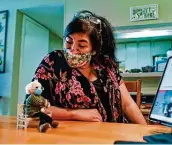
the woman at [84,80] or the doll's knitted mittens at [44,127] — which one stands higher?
the woman at [84,80]

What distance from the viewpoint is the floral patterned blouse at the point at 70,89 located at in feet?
3.56

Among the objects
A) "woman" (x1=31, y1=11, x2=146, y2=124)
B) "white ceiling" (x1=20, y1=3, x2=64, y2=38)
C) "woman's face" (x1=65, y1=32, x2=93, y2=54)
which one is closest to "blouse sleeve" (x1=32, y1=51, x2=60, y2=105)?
"woman" (x1=31, y1=11, x2=146, y2=124)

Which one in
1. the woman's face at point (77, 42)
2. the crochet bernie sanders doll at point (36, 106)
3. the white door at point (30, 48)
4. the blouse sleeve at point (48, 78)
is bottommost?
the crochet bernie sanders doll at point (36, 106)

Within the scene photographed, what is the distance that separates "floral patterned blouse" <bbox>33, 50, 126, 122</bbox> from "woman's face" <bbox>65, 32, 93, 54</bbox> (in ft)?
0.24

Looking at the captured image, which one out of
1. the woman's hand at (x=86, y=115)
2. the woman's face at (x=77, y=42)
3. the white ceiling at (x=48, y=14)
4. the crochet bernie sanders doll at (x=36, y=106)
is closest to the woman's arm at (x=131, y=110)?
the woman's hand at (x=86, y=115)

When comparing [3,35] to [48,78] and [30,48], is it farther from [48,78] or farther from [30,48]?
[48,78]

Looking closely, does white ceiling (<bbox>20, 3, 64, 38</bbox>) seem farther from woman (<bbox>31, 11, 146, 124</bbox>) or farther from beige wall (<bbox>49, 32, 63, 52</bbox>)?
woman (<bbox>31, 11, 146, 124</bbox>)

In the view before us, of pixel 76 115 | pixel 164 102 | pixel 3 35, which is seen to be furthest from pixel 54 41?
pixel 164 102

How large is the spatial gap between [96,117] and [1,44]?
9.37ft

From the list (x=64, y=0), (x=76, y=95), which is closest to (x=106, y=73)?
(x=76, y=95)

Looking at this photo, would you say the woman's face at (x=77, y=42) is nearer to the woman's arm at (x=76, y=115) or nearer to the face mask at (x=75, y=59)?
the face mask at (x=75, y=59)

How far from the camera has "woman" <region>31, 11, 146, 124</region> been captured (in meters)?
1.08

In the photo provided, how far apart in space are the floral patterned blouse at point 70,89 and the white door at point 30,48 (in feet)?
8.46

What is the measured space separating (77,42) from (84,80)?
199 millimetres
